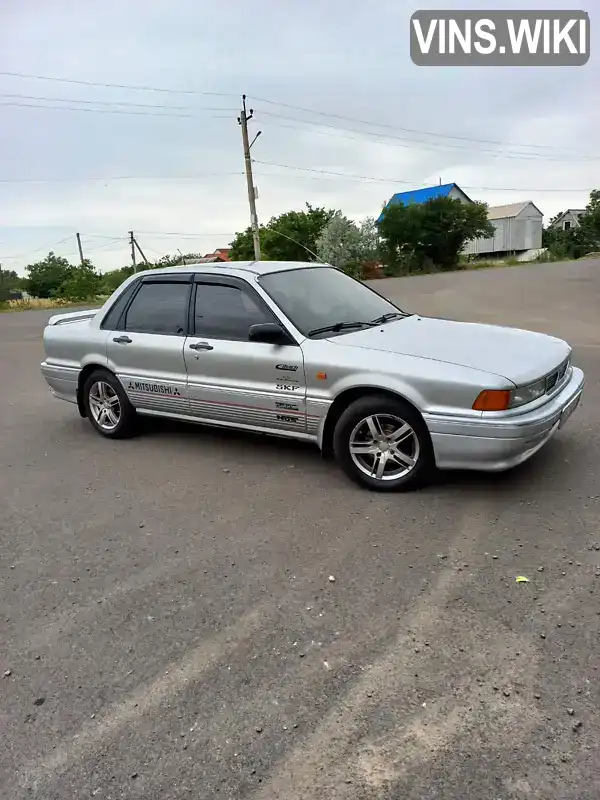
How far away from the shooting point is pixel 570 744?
2.23 meters

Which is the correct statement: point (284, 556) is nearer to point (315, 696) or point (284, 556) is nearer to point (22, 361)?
point (315, 696)

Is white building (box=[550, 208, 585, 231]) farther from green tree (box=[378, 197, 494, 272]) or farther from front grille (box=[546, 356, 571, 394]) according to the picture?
front grille (box=[546, 356, 571, 394])

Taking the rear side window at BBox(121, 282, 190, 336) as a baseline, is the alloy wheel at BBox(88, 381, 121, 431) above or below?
below

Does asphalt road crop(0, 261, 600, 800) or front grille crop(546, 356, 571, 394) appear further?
front grille crop(546, 356, 571, 394)

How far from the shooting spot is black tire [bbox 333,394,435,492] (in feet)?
14.4

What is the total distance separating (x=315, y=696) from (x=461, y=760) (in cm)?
60

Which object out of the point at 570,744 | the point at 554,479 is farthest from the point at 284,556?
the point at 554,479

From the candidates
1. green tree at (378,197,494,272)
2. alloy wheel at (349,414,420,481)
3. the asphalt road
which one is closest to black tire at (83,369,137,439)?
the asphalt road

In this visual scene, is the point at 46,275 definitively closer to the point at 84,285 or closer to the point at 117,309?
the point at 84,285

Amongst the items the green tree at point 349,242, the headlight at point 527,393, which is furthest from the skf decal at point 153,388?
the green tree at point 349,242

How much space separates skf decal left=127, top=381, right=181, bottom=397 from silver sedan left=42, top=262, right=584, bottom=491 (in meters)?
0.01

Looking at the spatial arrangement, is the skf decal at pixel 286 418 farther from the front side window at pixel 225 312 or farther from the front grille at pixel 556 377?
the front grille at pixel 556 377

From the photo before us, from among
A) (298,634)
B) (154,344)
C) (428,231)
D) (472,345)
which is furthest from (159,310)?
(428,231)

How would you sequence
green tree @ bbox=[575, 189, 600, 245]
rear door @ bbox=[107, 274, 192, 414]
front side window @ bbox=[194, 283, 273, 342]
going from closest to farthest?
front side window @ bbox=[194, 283, 273, 342] < rear door @ bbox=[107, 274, 192, 414] < green tree @ bbox=[575, 189, 600, 245]
